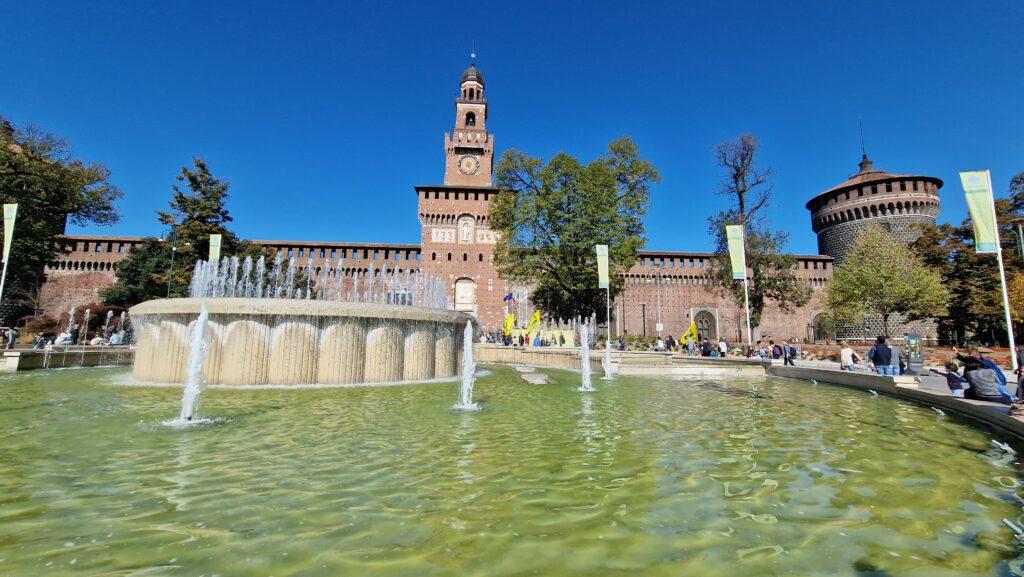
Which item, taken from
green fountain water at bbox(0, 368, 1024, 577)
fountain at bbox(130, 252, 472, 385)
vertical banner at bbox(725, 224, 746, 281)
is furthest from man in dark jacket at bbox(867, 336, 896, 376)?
fountain at bbox(130, 252, 472, 385)

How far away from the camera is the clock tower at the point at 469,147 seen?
42406 mm

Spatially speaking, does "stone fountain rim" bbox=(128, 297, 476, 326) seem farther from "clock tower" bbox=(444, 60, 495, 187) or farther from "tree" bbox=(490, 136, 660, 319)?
"clock tower" bbox=(444, 60, 495, 187)

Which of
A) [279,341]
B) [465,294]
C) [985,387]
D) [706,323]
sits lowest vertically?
[985,387]

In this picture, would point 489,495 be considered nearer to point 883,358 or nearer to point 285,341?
point 285,341

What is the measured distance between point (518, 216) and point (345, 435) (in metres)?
22.1

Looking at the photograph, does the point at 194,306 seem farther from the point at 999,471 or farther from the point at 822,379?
the point at 822,379

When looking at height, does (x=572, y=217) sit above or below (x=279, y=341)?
above

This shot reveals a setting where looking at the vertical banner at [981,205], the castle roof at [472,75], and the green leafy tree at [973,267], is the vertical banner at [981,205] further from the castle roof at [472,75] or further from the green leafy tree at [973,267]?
the castle roof at [472,75]

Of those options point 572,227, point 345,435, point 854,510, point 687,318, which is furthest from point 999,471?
point 687,318

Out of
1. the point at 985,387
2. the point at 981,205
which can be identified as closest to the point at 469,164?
the point at 981,205

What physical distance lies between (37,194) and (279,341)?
93.5ft

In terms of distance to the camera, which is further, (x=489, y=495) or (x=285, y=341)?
(x=285, y=341)

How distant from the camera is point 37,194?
25375mm

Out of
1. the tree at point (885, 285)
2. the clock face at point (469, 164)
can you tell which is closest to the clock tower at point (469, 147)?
the clock face at point (469, 164)
